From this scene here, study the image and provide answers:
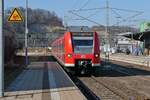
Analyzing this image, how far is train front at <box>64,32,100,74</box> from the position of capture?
29.9 metres

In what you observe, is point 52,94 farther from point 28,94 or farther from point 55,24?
point 55,24

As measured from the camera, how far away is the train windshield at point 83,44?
30045 millimetres

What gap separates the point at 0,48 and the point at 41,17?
87653mm

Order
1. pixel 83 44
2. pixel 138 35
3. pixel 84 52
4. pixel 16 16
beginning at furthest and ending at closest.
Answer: pixel 138 35 < pixel 83 44 < pixel 84 52 < pixel 16 16

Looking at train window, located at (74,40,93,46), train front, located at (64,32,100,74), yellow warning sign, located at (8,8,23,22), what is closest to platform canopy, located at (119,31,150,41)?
train front, located at (64,32,100,74)

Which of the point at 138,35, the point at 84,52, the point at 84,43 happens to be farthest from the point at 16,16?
the point at 138,35

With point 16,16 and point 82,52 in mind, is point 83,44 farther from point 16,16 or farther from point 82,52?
point 16,16

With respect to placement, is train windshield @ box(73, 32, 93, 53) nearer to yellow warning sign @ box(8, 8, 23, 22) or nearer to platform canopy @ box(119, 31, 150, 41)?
yellow warning sign @ box(8, 8, 23, 22)

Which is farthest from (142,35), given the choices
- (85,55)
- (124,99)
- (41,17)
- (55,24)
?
(124,99)

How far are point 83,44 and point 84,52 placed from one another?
1.66 feet

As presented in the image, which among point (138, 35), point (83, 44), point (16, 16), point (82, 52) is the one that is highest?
point (138, 35)

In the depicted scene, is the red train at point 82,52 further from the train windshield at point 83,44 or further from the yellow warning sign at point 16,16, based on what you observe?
the yellow warning sign at point 16,16

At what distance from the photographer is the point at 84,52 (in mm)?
29953

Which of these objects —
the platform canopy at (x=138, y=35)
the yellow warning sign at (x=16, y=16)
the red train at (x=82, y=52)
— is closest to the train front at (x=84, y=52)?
the red train at (x=82, y=52)
